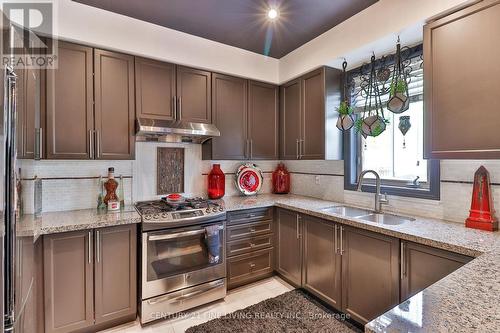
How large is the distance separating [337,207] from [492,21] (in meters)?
1.73

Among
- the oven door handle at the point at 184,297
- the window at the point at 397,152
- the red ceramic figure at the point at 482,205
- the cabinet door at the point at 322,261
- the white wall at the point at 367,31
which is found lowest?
the oven door handle at the point at 184,297

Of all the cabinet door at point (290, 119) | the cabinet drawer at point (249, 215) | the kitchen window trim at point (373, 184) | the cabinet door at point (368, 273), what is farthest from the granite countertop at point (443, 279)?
the cabinet door at point (290, 119)

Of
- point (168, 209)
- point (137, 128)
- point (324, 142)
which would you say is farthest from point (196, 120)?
point (324, 142)

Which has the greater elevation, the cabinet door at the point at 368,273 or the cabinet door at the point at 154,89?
the cabinet door at the point at 154,89

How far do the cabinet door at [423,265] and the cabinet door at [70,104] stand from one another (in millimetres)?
2513

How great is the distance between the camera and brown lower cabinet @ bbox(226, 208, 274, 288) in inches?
96.4

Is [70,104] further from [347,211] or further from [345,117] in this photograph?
[347,211]

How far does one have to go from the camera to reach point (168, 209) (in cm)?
221

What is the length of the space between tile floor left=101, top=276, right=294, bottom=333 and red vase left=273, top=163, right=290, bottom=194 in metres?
1.09

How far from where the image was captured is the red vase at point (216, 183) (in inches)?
112

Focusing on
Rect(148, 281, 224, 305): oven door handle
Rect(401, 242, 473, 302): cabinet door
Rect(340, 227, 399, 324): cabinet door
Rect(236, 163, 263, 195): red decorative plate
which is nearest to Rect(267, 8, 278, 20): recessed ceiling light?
Rect(236, 163, 263, 195): red decorative plate

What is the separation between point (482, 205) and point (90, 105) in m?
3.00

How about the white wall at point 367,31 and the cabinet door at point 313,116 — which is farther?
the cabinet door at point 313,116

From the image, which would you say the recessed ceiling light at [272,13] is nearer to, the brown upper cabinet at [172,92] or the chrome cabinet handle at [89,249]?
the brown upper cabinet at [172,92]
